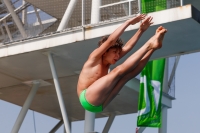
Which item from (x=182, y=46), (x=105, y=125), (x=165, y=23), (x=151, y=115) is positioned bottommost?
(x=105, y=125)

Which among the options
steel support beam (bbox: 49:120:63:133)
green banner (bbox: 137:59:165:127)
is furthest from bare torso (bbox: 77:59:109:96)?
steel support beam (bbox: 49:120:63:133)

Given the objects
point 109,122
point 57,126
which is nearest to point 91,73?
A: point 109,122

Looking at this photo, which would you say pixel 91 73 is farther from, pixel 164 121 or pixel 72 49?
pixel 164 121

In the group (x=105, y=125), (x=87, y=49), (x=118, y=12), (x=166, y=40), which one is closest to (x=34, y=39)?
(x=87, y=49)

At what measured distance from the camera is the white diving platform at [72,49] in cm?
1652

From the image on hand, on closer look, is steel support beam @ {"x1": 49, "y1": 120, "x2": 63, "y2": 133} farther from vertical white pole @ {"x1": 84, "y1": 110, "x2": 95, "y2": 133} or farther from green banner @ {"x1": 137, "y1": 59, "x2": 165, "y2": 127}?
green banner @ {"x1": 137, "y1": 59, "x2": 165, "y2": 127}

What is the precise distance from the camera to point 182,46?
61.0 ft

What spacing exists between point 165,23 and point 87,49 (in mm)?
3542

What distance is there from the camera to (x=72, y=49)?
19.1 meters

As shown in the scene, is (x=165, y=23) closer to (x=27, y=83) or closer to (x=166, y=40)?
(x=166, y=40)

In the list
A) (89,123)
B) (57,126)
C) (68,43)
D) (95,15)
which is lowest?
(57,126)

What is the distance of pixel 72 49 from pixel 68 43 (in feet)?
2.26

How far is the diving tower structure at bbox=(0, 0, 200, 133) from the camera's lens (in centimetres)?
1719

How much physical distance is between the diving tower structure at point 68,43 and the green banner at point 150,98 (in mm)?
1044
